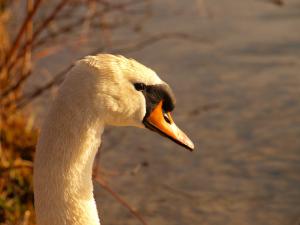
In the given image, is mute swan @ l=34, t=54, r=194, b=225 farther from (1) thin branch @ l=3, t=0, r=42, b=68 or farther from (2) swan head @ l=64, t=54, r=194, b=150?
(1) thin branch @ l=3, t=0, r=42, b=68

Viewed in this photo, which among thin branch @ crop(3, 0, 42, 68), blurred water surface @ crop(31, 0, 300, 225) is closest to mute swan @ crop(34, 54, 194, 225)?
thin branch @ crop(3, 0, 42, 68)

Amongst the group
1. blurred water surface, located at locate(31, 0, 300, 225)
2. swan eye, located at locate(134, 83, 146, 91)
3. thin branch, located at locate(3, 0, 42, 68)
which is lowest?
blurred water surface, located at locate(31, 0, 300, 225)

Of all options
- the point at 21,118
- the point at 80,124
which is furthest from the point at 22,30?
the point at 21,118

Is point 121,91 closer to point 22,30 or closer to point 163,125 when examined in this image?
point 163,125

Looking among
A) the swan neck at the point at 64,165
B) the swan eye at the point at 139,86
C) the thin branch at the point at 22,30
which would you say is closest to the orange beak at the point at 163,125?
the swan eye at the point at 139,86

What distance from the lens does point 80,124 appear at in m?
2.41

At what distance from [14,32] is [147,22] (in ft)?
4.84

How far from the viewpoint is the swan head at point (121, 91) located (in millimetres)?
2408

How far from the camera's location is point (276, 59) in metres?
6.95

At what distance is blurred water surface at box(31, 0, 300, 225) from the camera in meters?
4.85

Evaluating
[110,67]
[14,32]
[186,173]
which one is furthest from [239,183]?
[14,32]

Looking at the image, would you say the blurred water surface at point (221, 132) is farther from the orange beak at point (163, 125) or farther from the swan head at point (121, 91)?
the swan head at point (121, 91)

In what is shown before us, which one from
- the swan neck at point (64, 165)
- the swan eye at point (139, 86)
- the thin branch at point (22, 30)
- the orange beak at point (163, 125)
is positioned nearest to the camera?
the swan neck at point (64, 165)

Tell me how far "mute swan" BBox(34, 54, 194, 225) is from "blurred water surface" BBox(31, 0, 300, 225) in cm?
222
